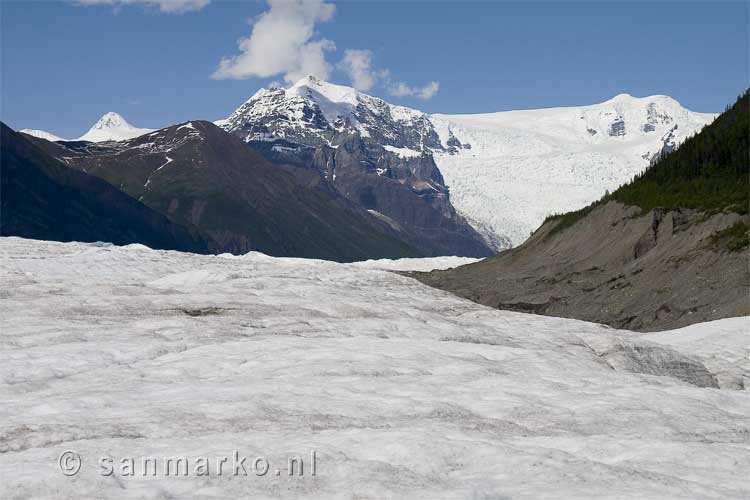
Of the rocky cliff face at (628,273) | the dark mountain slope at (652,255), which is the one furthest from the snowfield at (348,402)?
the dark mountain slope at (652,255)

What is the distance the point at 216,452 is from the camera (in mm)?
18266

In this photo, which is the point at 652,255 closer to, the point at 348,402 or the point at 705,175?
the point at 705,175

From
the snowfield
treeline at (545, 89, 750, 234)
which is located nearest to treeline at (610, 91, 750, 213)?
treeline at (545, 89, 750, 234)

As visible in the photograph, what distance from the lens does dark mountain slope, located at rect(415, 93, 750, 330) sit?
8069cm

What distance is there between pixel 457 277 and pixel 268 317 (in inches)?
3513

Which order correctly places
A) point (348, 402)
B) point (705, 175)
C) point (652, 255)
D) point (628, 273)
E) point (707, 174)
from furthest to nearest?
1. point (705, 175)
2. point (707, 174)
3. point (652, 255)
4. point (628, 273)
5. point (348, 402)

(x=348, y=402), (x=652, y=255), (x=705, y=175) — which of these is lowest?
(x=348, y=402)

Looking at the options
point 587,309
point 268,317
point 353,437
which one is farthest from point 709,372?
point 587,309

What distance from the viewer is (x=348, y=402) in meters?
23.0

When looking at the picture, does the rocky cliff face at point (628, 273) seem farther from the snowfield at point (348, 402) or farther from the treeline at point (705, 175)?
the snowfield at point (348, 402)

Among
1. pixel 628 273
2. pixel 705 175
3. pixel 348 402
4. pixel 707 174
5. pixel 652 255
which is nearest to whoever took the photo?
pixel 348 402

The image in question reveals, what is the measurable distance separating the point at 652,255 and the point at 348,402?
80.0 m

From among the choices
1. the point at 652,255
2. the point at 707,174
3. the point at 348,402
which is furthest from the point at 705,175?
the point at 348,402

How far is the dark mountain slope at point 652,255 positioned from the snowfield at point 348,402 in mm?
40728
